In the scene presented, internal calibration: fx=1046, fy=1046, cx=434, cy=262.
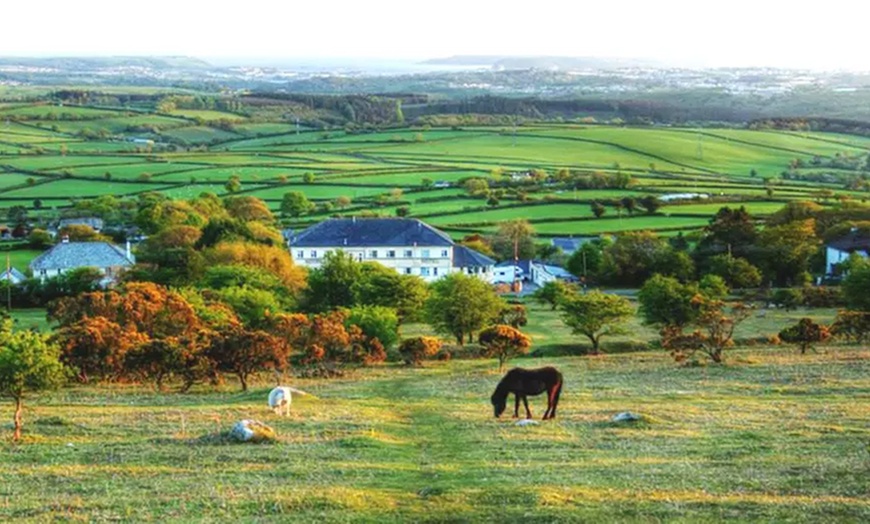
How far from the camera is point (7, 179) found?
129500 mm

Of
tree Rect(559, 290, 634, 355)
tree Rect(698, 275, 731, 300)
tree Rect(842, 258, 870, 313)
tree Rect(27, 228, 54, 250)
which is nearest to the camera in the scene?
tree Rect(559, 290, 634, 355)

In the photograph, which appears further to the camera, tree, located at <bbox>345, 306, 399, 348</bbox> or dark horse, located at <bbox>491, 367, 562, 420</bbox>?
tree, located at <bbox>345, 306, 399, 348</bbox>

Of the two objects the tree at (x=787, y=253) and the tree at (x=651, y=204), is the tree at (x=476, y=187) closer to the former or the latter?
the tree at (x=651, y=204)

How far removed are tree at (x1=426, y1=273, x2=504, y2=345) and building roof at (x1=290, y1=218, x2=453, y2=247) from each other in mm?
28830

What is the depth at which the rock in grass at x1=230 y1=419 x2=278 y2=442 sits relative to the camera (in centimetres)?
2520

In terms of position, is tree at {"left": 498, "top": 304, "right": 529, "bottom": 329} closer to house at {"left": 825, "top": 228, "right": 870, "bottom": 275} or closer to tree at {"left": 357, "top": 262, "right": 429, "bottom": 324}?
tree at {"left": 357, "top": 262, "right": 429, "bottom": 324}

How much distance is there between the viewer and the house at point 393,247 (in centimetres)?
8462

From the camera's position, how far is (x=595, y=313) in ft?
169

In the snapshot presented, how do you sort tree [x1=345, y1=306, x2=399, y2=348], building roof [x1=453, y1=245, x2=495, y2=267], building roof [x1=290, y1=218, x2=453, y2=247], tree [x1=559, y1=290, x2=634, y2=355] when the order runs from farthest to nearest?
building roof [x1=290, y1=218, x2=453, y2=247], building roof [x1=453, y1=245, x2=495, y2=267], tree [x1=559, y1=290, x2=634, y2=355], tree [x1=345, y1=306, x2=399, y2=348]

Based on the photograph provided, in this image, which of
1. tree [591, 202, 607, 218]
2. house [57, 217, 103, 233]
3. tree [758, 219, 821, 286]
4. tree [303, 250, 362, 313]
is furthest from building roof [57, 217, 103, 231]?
tree [758, 219, 821, 286]

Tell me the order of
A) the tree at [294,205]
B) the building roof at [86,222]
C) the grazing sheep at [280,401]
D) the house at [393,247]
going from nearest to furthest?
the grazing sheep at [280,401]
the house at [393,247]
the building roof at [86,222]
the tree at [294,205]

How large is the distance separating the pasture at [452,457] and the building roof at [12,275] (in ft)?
145

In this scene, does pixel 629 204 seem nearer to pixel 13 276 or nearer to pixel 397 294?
pixel 397 294

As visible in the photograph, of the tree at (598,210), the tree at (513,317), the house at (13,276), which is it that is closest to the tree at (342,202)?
the tree at (598,210)
